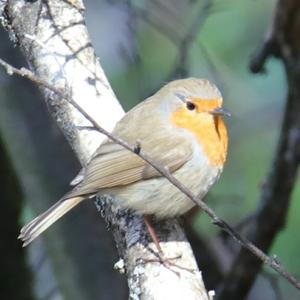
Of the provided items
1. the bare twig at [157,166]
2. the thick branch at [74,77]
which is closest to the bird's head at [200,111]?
the thick branch at [74,77]

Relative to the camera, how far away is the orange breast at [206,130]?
4.18 meters

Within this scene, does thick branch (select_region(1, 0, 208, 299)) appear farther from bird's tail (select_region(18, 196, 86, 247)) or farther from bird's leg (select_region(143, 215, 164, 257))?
bird's tail (select_region(18, 196, 86, 247))

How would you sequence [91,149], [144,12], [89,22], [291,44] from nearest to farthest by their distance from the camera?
[91,149]
[291,44]
[144,12]
[89,22]

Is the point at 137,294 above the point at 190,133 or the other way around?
the other way around

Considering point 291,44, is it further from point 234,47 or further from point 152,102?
point 234,47

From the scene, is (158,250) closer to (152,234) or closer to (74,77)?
(152,234)

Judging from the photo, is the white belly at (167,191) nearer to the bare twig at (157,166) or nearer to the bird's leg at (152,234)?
the bird's leg at (152,234)

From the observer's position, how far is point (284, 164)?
525 cm

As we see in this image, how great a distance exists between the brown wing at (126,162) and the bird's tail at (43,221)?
0.08 metres

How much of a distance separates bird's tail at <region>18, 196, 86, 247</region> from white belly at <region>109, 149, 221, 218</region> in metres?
0.17

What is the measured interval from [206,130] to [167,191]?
343mm

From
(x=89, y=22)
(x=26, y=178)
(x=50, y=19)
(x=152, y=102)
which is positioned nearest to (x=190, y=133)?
(x=152, y=102)

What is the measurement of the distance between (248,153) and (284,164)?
2.48 meters

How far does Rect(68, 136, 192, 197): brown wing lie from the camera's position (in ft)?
12.9
